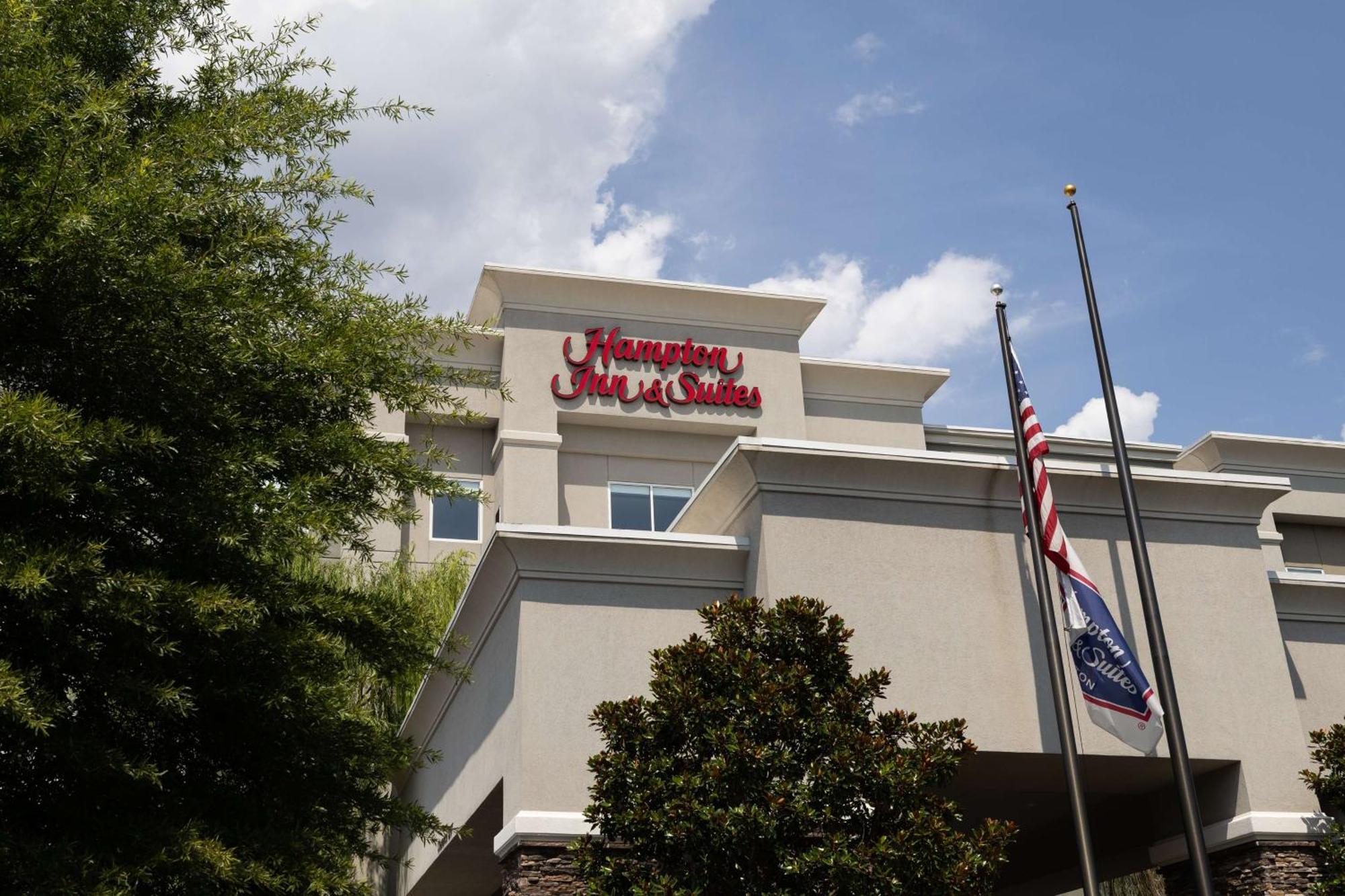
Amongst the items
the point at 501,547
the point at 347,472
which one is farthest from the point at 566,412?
the point at 347,472

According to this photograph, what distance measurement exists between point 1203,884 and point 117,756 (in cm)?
914

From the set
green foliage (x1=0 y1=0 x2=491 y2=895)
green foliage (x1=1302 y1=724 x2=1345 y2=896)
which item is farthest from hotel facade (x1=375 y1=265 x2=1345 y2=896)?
green foliage (x1=0 y1=0 x2=491 y2=895)

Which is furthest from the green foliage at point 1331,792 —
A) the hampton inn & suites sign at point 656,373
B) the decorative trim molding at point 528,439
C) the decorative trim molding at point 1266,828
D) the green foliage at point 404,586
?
the decorative trim molding at point 528,439

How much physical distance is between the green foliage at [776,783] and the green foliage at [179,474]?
2316 millimetres

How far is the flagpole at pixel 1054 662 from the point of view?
12.0m

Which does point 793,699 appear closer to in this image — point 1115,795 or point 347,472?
point 347,472

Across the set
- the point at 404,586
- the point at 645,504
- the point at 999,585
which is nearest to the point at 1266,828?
the point at 999,585

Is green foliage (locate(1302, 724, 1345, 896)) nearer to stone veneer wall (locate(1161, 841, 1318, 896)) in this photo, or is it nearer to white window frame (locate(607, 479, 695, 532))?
stone veneer wall (locate(1161, 841, 1318, 896))

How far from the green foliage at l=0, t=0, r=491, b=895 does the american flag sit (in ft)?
19.6

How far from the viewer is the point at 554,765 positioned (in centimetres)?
1316

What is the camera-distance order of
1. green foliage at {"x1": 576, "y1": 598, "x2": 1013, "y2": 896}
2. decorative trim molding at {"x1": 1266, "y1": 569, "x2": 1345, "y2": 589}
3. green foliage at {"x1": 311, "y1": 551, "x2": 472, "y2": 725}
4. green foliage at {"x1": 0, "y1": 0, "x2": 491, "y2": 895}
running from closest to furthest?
green foliage at {"x1": 0, "y1": 0, "x2": 491, "y2": 895}, green foliage at {"x1": 576, "y1": 598, "x2": 1013, "y2": 896}, decorative trim molding at {"x1": 1266, "y1": 569, "x2": 1345, "y2": 589}, green foliage at {"x1": 311, "y1": 551, "x2": 472, "y2": 725}

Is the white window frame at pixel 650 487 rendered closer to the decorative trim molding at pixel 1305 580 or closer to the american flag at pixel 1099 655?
the decorative trim molding at pixel 1305 580

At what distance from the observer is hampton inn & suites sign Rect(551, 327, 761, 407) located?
94.2 ft

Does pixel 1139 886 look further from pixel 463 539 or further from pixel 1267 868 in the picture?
pixel 1267 868
